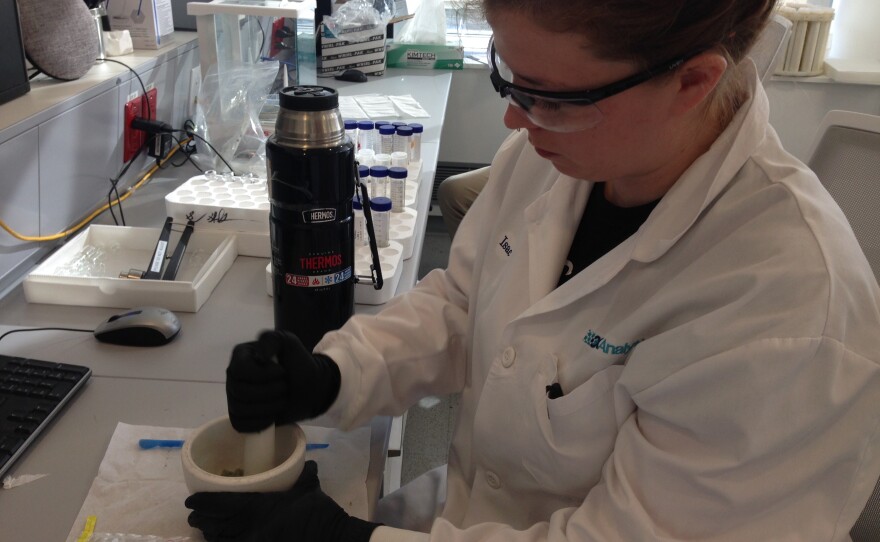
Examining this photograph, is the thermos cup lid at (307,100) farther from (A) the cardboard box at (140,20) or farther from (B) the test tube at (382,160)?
(A) the cardboard box at (140,20)

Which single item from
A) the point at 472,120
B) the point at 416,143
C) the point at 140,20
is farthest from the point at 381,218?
the point at 472,120

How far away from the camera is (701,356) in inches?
28.7

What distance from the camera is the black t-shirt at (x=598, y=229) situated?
0.93 meters

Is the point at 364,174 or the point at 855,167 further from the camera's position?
the point at 364,174

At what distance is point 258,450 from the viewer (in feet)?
2.63

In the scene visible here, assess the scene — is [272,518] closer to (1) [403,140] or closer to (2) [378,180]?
(2) [378,180]

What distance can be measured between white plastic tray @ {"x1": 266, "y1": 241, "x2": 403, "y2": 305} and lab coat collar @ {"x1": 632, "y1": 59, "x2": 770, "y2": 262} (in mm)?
518

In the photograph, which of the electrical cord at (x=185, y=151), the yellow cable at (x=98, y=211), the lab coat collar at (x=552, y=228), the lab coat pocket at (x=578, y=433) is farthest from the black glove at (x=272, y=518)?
the electrical cord at (x=185, y=151)

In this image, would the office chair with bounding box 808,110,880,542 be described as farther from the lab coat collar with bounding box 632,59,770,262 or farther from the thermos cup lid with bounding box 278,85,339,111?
the thermos cup lid with bounding box 278,85,339,111

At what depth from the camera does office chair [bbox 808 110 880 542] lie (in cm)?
119

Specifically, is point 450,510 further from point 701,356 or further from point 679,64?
point 679,64

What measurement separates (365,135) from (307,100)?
812mm

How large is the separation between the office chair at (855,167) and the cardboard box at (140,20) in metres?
1.57

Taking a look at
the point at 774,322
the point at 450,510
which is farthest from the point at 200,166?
the point at 774,322
